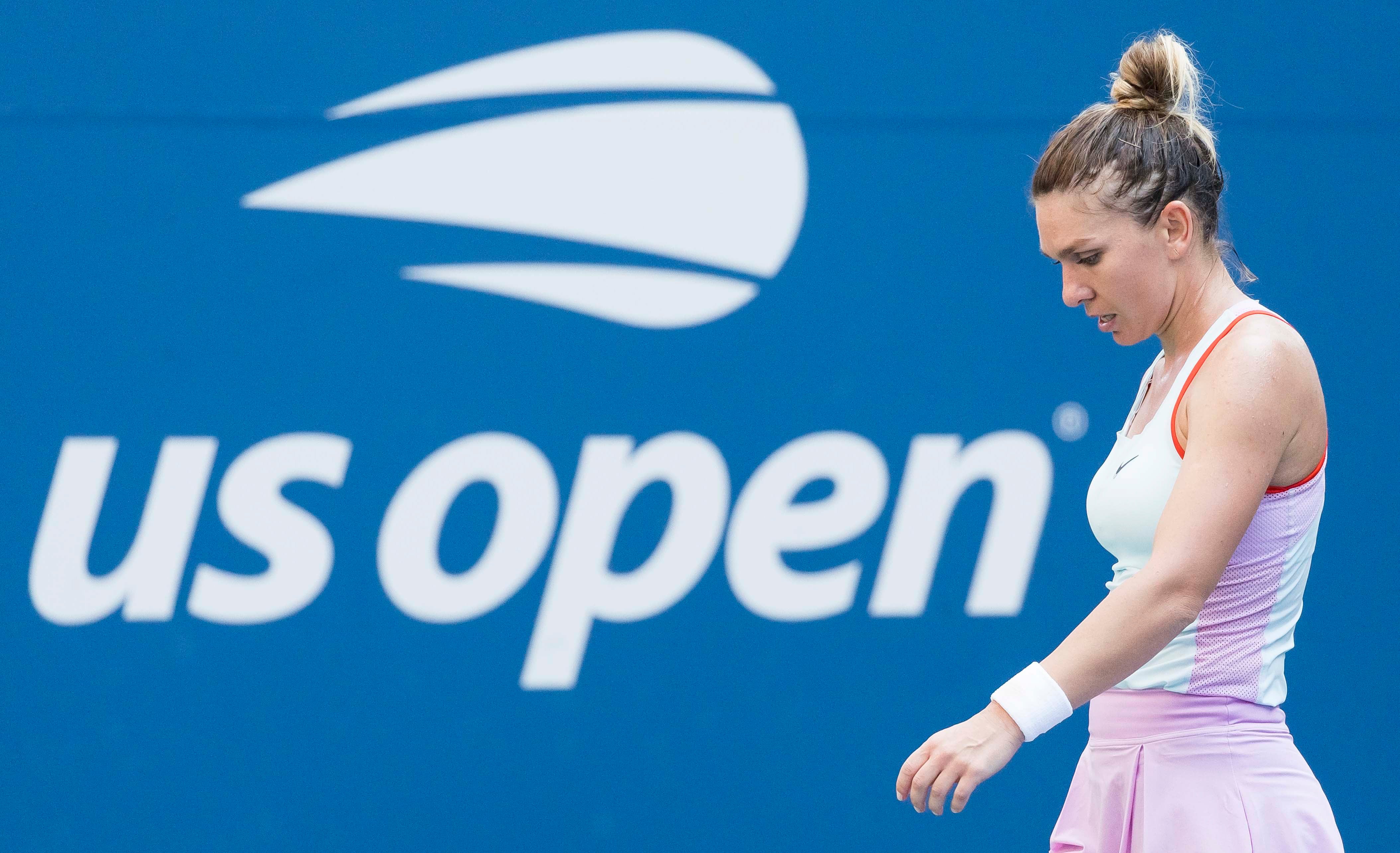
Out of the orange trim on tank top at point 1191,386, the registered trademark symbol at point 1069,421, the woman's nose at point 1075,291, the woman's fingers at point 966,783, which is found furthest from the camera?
the registered trademark symbol at point 1069,421

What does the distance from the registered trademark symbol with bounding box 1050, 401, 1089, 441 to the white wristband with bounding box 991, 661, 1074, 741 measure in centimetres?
123

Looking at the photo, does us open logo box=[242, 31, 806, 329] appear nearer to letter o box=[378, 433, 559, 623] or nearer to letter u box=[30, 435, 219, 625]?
letter o box=[378, 433, 559, 623]

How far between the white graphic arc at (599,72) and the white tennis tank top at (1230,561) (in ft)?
3.92

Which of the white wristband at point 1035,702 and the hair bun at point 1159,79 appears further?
the hair bun at point 1159,79

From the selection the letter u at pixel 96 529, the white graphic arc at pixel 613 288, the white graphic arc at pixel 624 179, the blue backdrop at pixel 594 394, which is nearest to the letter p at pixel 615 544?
the blue backdrop at pixel 594 394

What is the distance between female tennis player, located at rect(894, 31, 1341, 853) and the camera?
3.43ft

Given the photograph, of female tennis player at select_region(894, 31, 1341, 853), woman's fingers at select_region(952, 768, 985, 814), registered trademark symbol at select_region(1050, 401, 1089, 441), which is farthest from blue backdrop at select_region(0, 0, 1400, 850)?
woman's fingers at select_region(952, 768, 985, 814)

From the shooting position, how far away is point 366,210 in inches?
81.7

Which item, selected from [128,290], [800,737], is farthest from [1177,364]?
[128,290]

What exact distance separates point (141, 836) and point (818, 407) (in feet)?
4.55

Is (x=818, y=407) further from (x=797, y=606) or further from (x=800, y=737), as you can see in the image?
(x=800, y=737)

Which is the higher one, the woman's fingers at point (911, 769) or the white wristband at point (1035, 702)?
the white wristband at point (1035, 702)

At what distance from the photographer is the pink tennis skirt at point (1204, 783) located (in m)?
1.11

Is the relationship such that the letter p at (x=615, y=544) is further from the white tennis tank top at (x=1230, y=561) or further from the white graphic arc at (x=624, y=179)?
the white tennis tank top at (x=1230, y=561)
